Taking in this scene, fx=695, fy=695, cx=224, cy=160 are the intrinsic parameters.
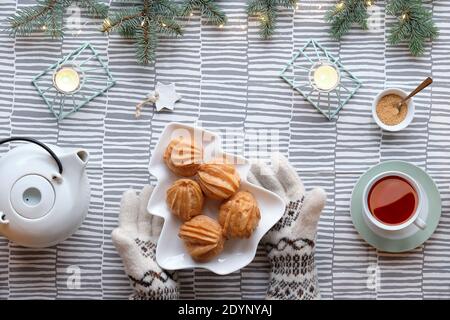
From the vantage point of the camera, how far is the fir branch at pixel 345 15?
1.63 meters

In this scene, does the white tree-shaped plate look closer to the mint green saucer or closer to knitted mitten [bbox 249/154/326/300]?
knitted mitten [bbox 249/154/326/300]

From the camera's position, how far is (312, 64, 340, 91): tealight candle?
1.61 metres

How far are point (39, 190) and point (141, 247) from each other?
27 centimetres

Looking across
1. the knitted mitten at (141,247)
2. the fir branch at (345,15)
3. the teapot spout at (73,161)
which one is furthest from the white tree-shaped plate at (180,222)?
the fir branch at (345,15)

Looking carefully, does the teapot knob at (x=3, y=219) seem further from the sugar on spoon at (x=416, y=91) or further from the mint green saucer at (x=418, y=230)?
the sugar on spoon at (x=416, y=91)

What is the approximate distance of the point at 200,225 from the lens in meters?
1.53

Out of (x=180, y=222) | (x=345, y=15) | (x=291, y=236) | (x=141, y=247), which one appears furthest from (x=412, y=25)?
(x=141, y=247)

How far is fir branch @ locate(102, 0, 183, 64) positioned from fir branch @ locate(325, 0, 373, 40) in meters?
0.36

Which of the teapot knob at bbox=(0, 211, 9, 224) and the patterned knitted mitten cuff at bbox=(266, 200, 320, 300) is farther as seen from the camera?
the patterned knitted mitten cuff at bbox=(266, 200, 320, 300)

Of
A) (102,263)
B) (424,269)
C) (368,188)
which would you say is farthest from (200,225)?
(424,269)

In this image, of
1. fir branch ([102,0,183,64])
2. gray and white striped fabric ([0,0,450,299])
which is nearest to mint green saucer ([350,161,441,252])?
gray and white striped fabric ([0,0,450,299])

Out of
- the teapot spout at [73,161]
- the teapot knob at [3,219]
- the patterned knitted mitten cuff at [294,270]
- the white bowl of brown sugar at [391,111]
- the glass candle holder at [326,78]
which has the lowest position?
the patterned knitted mitten cuff at [294,270]

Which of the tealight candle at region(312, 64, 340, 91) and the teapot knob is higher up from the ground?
the tealight candle at region(312, 64, 340, 91)

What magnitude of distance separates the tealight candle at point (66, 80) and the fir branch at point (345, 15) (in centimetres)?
61
